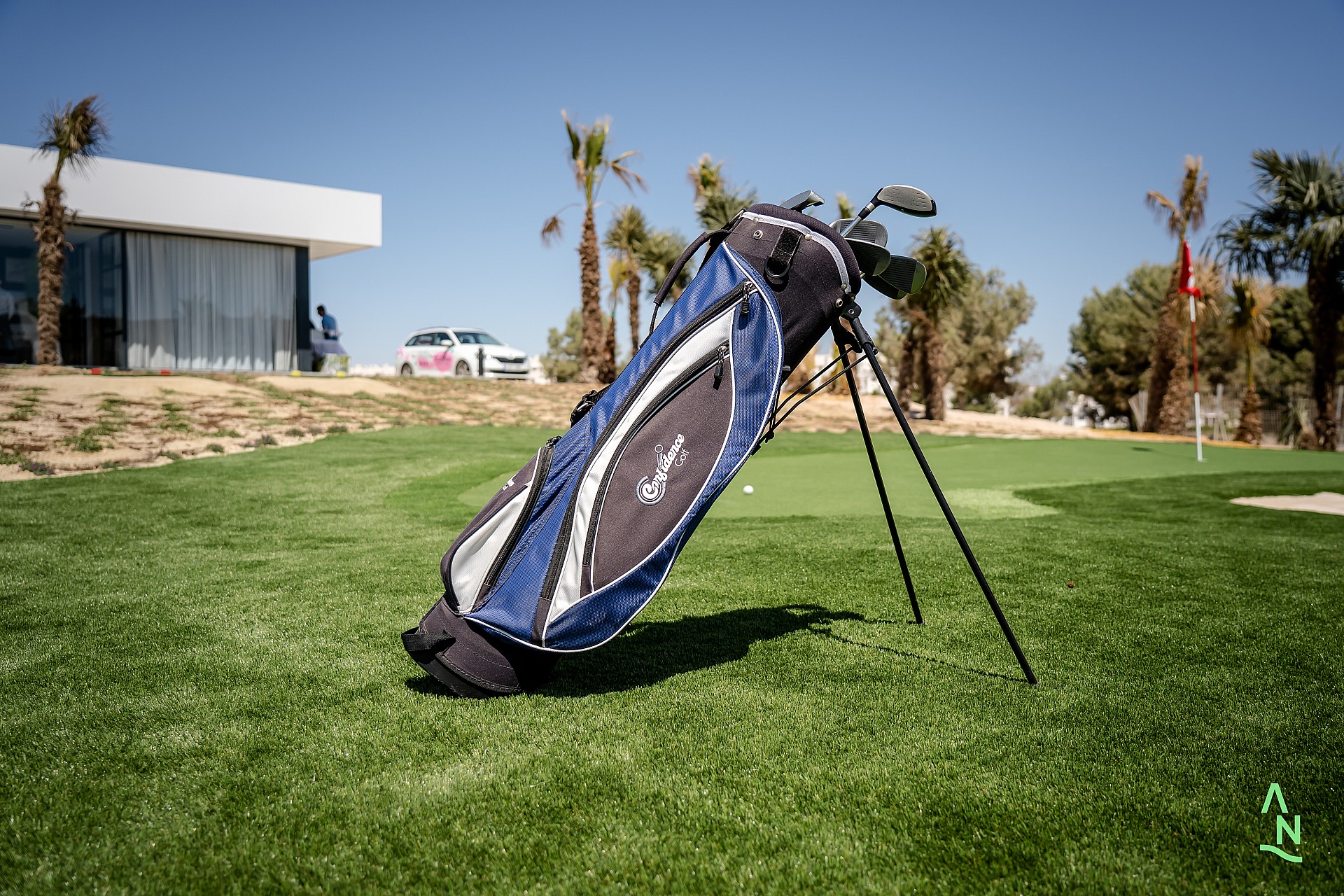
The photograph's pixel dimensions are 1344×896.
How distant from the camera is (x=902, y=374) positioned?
24703 millimetres

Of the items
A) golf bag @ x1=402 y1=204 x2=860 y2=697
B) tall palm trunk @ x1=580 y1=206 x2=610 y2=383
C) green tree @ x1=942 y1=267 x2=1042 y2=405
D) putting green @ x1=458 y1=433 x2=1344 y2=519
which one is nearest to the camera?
golf bag @ x1=402 y1=204 x2=860 y2=697

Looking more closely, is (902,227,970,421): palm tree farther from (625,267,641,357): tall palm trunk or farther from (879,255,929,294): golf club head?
(879,255,929,294): golf club head

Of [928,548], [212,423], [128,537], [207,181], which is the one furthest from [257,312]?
[928,548]

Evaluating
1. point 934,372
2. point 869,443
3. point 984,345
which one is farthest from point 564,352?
point 869,443

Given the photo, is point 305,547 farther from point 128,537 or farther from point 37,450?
point 37,450

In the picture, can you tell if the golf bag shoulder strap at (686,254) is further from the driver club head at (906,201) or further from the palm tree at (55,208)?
the palm tree at (55,208)

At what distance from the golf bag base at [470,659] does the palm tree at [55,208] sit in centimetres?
1939

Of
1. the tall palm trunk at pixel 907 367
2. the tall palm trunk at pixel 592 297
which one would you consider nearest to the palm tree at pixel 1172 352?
the tall palm trunk at pixel 907 367

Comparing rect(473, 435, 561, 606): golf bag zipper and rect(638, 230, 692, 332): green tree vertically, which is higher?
rect(638, 230, 692, 332): green tree

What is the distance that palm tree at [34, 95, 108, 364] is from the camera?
1753cm

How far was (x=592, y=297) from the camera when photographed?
874 inches

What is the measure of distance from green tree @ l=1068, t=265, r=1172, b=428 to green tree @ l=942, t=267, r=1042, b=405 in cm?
654

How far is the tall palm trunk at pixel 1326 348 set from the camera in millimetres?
18328

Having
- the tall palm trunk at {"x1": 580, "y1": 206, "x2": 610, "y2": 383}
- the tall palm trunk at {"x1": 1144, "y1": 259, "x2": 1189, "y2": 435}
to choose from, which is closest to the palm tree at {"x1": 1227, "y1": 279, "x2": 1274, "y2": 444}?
the tall palm trunk at {"x1": 1144, "y1": 259, "x2": 1189, "y2": 435}
